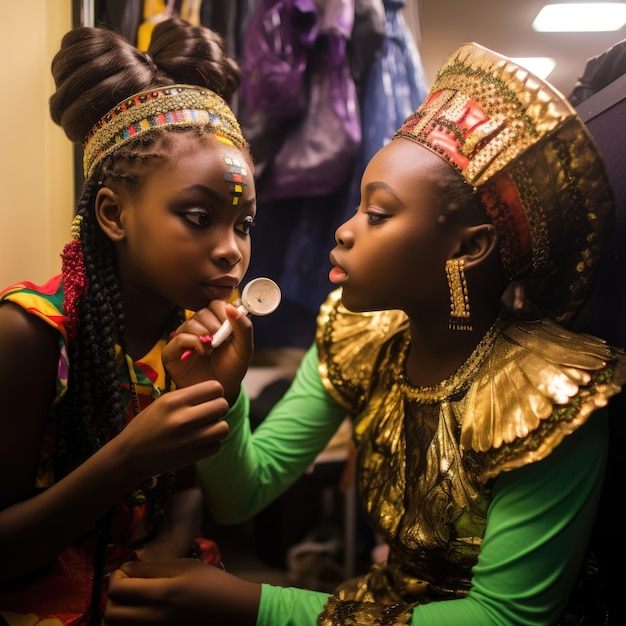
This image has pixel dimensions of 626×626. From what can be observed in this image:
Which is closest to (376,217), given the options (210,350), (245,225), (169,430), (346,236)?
(346,236)

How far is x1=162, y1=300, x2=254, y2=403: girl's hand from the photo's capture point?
73 cm

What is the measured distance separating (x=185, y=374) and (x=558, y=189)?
54 cm

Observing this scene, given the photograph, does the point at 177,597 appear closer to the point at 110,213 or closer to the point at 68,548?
the point at 68,548

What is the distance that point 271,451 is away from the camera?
1062 mm

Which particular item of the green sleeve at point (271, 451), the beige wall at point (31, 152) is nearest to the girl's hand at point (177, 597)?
the green sleeve at point (271, 451)

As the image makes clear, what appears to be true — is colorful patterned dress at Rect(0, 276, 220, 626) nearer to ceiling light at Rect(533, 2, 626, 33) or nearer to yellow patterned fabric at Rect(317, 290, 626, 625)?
yellow patterned fabric at Rect(317, 290, 626, 625)

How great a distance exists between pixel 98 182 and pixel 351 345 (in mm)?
488

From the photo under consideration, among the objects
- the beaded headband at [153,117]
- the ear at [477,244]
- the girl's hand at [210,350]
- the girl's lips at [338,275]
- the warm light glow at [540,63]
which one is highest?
the warm light glow at [540,63]

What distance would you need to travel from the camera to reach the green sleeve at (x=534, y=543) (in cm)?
70

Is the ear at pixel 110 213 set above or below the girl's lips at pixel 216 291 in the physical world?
above

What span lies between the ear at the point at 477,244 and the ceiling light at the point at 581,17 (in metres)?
0.31

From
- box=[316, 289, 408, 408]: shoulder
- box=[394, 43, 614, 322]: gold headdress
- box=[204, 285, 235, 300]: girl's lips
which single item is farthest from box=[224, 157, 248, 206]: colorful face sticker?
box=[316, 289, 408, 408]: shoulder

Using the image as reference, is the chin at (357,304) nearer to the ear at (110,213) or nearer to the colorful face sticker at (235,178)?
the colorful face sticker at (235,178)

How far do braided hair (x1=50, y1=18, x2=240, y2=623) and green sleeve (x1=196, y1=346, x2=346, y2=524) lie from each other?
0.70ft
